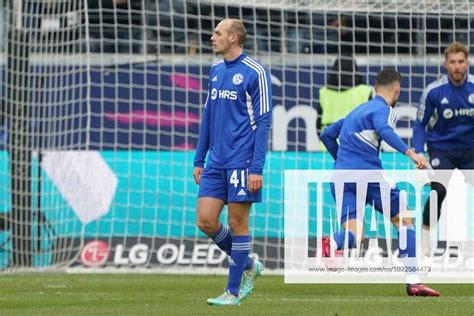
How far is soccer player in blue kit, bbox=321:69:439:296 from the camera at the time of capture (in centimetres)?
1023

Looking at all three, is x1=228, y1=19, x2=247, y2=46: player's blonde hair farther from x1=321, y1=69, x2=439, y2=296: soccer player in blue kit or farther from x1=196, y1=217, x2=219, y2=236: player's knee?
x1=321, y1=69, x2=439, y2=296: soccer player in blue kit

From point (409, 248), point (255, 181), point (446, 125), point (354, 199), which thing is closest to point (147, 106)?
point (446, 125)

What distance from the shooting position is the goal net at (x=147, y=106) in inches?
559

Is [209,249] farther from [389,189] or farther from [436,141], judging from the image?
[389,189]

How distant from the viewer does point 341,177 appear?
10.4 m

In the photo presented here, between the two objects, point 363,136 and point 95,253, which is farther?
point 95,253

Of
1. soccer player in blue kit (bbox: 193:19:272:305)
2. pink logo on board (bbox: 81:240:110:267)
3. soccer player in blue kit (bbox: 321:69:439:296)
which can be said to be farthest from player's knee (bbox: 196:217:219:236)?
pink logo on board (bbox: 81:240:110:267)

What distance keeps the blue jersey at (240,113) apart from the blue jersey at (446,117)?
2.97 meters

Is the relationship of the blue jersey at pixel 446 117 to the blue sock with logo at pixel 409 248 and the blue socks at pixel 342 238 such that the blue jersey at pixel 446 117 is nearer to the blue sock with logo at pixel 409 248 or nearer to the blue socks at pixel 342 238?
the blue sock with logo at pixel 409 248

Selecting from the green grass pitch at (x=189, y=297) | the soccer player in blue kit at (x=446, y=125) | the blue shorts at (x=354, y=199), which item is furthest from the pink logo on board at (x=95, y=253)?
the blue shorts at (x=354, y=199)

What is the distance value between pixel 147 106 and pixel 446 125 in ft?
13.2

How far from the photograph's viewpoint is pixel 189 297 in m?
10.0

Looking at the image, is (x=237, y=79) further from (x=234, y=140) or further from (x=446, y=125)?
(x=446, y=125)

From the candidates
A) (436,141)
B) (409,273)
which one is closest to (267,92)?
(409,273)
